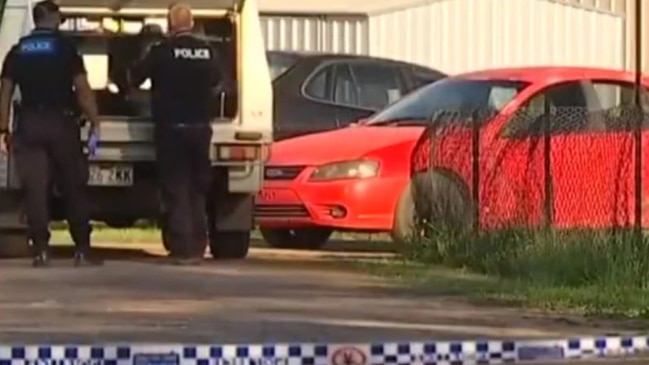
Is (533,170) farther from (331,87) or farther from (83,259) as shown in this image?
(331,87)

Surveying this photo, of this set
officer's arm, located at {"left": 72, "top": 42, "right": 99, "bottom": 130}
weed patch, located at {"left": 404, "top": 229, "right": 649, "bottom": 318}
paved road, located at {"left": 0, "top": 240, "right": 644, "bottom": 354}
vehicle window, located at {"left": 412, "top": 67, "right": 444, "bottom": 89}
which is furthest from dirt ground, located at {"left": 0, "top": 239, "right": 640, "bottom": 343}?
vehicle window, located at {"left": 412, "top": 67, "right": 444, "bottom": 89}

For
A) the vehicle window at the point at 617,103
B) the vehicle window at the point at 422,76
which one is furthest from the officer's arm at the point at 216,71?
the vehicle window at the point at 422,76

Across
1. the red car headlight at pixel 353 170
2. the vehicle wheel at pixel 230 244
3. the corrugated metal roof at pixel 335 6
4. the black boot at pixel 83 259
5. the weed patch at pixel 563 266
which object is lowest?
the vehicle wheel at pixel 230 244

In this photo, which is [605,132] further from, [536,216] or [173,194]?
[173,194]

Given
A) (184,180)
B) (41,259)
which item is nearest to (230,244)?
(184,180)

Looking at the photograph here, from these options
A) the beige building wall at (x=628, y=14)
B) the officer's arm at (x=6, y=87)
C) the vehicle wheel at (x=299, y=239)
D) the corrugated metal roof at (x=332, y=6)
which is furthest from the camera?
the beige building wall at (x=628, y=14)

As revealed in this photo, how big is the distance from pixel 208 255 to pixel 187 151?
59.8 inches

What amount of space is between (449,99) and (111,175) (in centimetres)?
318

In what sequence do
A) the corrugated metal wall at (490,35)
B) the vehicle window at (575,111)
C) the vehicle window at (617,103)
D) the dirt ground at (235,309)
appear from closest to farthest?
the dirt ground at (235,309) → the vehicle window at (617,103) → the vehicle window at (575,111) → the corrugated metal wall at (490,35)

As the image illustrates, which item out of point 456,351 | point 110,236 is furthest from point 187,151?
point 456,351

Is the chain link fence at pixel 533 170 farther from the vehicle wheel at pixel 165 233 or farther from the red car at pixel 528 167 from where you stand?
the vehicle wheel at pixel 165 233

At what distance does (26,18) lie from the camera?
15680 millimetres

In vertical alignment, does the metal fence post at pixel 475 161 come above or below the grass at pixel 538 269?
above

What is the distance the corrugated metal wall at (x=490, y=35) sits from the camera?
27.3 metres
